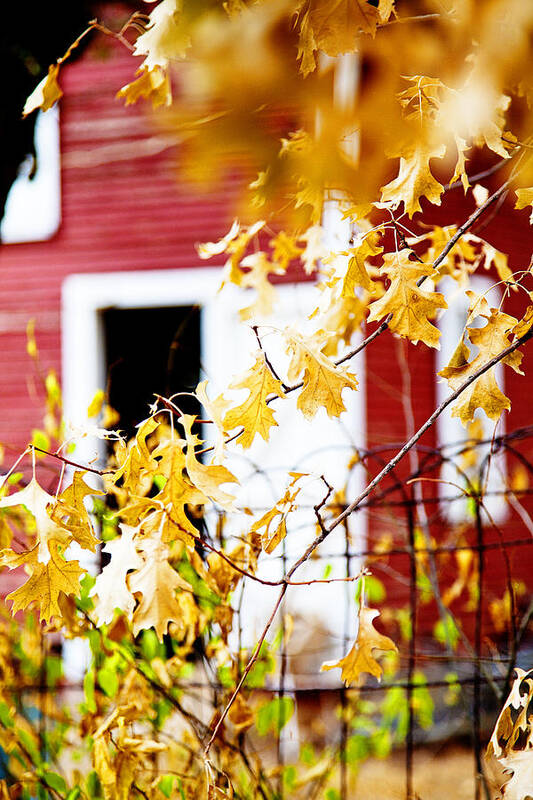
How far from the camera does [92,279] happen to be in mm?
6926

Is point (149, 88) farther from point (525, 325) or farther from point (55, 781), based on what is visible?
point (55, 781)

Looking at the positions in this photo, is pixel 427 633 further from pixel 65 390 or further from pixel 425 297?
pixel 425 297

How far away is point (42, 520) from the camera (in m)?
1.19

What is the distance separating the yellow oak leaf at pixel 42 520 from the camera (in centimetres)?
119

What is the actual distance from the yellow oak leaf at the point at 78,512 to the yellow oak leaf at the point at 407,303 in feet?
1.65

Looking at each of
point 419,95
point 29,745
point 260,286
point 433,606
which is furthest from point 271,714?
point 433,606

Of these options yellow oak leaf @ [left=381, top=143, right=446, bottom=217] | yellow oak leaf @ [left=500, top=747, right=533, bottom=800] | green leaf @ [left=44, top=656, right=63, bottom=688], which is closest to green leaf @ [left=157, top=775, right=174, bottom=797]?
green leaf @ [left=44, top=656, right=63, bottom=688]

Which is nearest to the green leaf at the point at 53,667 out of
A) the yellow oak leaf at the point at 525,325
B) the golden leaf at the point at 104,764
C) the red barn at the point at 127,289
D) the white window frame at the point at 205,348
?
the golden leaf at the point at 104,764

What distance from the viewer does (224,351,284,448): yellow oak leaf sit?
122 cm

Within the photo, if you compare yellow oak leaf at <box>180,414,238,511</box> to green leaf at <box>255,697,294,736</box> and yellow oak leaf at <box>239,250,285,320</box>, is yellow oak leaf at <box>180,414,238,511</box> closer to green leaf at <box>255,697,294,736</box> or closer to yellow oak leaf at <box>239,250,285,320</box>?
yellow oak leaf at <box>239,250,285,320</box>

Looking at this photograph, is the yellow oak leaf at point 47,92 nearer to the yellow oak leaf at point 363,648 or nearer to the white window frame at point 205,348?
the yellow oak leaf at point 363,648

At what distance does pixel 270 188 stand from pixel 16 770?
1871 mm

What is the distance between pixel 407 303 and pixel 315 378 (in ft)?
0.59

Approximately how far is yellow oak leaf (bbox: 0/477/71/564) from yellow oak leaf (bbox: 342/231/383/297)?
54 cm
